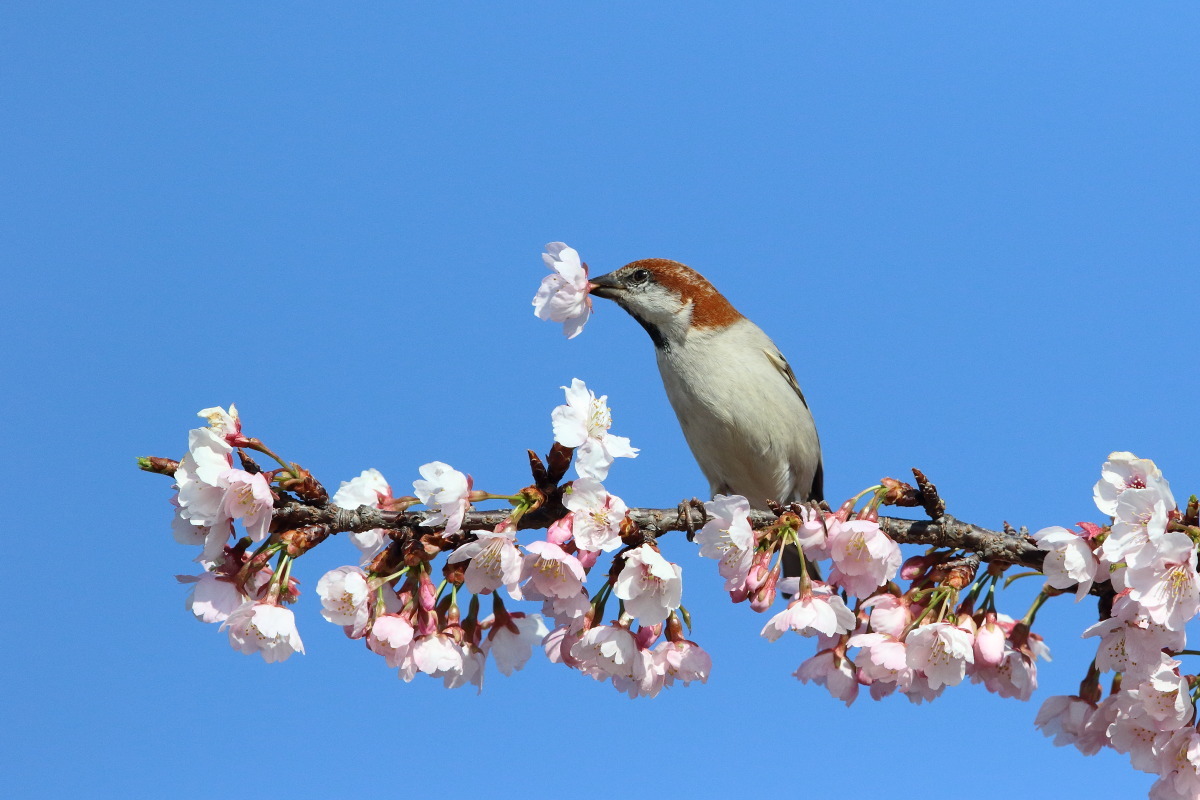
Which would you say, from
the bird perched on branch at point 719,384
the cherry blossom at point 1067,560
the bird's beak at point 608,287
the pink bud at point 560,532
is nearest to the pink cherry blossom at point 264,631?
the pink bud at point 560,532

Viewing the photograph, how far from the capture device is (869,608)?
146 inches

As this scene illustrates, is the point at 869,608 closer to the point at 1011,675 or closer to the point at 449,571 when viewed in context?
the point at 1011,675

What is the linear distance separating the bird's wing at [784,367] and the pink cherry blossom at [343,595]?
5.26 m

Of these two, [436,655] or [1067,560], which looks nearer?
[1067,560]

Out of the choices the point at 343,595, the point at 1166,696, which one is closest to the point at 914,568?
the point at 1166,696

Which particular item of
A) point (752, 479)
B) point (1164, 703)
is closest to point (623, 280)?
point (752, 479)

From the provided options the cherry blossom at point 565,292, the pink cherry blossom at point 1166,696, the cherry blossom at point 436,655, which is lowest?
the pink cherry blossom at point 1166,696

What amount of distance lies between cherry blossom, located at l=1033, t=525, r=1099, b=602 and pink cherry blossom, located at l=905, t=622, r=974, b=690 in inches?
14.2

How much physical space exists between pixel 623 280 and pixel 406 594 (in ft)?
15.2

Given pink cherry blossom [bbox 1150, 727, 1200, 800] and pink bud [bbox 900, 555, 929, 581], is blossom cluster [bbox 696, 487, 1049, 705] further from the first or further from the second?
pink cherry blossom [bbox 1150, 727, 1200, 800]

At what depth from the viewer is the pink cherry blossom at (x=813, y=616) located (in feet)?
11.3

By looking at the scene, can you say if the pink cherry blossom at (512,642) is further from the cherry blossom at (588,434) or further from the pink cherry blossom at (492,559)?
the cherry blossom at (588,434)

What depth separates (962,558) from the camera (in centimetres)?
377

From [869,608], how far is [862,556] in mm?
279
